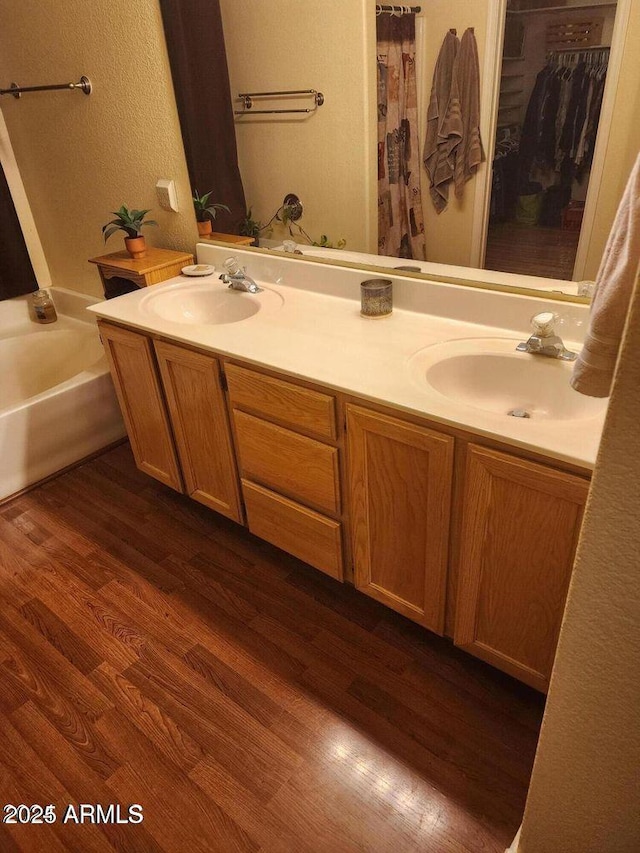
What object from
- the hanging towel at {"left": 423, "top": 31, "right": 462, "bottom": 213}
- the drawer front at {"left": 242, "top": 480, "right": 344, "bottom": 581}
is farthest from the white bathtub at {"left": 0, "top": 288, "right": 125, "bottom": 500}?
the hanging towel at {"left": 423, "top": 31, "right": 462, "bottom": 213}

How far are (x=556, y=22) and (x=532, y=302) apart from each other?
0.59m

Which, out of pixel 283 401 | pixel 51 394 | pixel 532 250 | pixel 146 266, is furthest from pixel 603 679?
pixel 51 394

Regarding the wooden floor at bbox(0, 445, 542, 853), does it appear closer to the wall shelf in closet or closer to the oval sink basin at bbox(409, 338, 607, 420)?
the oval sink basin at bbox(409, 338, 607, 420)

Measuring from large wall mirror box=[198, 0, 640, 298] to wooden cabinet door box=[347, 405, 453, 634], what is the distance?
1.84ft

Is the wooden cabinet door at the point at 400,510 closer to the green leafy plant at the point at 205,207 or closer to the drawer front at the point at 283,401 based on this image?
the drawer front at the point at 283,401

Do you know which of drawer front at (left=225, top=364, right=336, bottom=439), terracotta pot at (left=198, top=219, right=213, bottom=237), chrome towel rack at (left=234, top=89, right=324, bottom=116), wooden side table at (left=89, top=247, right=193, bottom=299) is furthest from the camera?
terracotta pot at (left=198, top=219, right=213, bottom=237)

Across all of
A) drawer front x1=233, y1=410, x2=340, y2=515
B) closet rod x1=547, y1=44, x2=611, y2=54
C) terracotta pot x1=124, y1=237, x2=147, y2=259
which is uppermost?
closet rod x1=547, y1=44, x2=611, y2=54

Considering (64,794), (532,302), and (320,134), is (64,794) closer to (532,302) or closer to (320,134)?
(532,302)

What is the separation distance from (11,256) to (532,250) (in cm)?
265

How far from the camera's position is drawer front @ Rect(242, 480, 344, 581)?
1.54 m

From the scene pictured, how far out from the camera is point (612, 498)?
61 centimetres

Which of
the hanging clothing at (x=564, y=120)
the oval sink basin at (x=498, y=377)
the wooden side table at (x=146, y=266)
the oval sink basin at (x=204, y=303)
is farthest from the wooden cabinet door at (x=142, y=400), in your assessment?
the hanging clothing at (x=564, y=120)

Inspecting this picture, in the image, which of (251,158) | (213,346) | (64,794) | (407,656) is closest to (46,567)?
(64,794)

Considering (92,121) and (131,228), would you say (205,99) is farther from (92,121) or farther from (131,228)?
(92,121)
